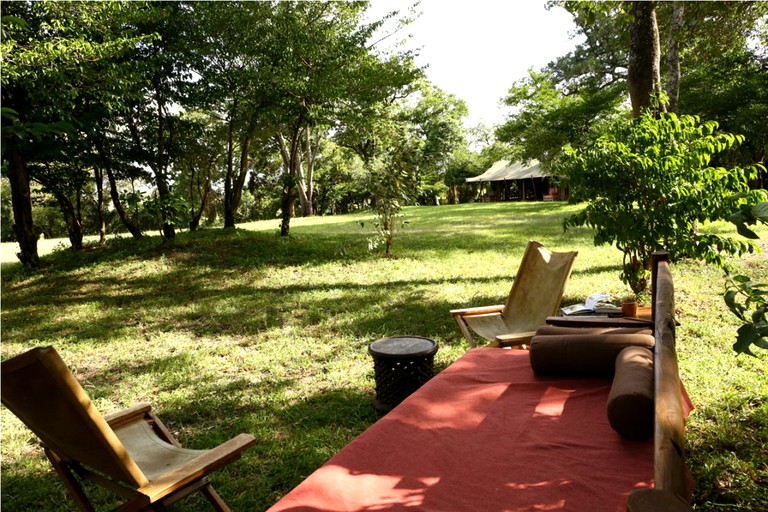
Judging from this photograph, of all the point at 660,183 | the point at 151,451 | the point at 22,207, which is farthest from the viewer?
the point at 22,207

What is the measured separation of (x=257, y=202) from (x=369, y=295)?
28.5 m

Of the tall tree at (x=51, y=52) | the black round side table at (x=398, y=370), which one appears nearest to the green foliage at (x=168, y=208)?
the tall tree at (x=51, y=52)

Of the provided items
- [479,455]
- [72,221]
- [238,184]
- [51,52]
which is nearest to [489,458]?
[479,455]

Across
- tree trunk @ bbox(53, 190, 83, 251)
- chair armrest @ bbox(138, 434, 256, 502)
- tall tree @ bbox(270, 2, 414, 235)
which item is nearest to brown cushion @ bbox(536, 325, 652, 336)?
chair armrest @ bbox(138, 434, 256, 502)

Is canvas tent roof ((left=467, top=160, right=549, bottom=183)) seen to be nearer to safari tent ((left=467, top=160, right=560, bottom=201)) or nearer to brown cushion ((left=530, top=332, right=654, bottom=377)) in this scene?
safari tent ((left=467, top=160, right=560, bottom=201))

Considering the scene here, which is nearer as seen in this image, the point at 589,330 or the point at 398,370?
the point at 589,330

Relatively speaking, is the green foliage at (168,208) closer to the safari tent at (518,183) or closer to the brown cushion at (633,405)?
the brown cushion at (633,405)

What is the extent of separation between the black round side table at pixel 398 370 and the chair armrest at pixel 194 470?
1.64 metres

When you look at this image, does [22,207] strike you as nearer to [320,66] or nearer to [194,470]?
[320,66]

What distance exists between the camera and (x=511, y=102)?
2355 centimetres

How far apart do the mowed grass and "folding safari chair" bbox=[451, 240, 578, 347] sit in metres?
0.51

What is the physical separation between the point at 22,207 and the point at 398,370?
10.3m

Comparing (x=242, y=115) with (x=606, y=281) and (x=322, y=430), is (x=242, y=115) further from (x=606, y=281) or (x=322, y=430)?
(x=322, y=430)

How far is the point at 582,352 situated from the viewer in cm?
305
